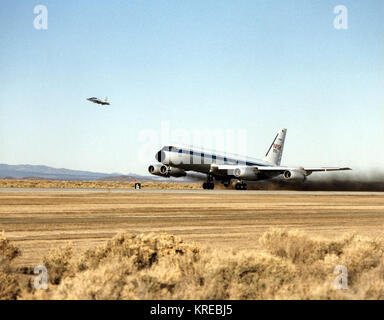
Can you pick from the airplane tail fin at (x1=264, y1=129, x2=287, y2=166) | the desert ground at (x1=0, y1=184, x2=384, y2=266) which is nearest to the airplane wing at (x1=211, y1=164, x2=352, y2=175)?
the airplane tail fin at (x1=264, y1=129, x2=287, y2=166)

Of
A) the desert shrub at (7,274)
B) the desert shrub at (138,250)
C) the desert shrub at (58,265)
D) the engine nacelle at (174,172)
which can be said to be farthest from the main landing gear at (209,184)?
the desert shrub at (58,265)

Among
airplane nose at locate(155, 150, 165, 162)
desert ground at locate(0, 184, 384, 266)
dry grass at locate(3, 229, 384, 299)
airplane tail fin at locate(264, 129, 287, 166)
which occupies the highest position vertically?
airplane tail fin at locate(264, 129, 287, 166)

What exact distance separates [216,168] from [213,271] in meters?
53.3

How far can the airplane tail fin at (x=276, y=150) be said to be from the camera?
8300cm

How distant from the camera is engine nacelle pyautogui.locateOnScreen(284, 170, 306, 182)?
219ft

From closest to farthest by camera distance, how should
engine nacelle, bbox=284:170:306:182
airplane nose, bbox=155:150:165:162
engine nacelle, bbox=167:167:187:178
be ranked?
airplane nose, bbox=155:150:165:162 → engine nacelle, bbox=167:167:187:178 → engine nacelle, bbox=284:170:306:182

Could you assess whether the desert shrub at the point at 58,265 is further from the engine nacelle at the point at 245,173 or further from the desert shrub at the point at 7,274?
the engine nacelle at the point at 245,173

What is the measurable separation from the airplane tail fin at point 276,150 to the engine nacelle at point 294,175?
1470cm

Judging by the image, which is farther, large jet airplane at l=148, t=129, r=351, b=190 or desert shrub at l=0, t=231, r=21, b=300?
large jet airplane at l=148, t=129, r=351, b=190

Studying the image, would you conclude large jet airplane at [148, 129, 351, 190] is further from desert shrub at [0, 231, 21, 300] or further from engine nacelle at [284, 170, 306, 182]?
desert shrub at [0, 231, 21, 300]

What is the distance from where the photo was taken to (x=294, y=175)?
219 ft

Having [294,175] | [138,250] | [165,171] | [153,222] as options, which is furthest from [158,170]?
[138,250]
